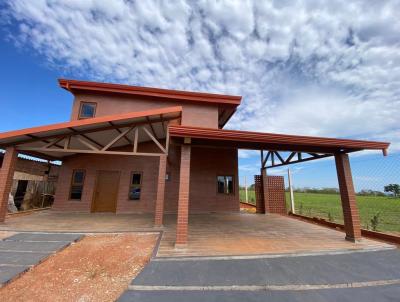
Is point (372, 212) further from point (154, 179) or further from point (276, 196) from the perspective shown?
point (154, 179)

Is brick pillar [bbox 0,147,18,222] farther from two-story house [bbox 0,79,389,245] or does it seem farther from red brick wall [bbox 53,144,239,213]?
red brick wall [bbox 53,144,239,213]

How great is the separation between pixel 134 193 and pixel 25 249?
18.3ft

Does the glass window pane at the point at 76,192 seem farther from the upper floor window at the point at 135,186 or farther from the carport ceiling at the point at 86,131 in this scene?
the upper floor window at the point at 135,186

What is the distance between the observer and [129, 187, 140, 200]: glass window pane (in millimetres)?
10102

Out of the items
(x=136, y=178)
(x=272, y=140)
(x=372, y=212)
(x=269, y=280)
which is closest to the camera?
(x=269, y=280)

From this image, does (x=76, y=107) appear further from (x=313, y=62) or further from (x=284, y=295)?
(x=313, y=62)

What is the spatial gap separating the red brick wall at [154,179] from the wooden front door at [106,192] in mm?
246

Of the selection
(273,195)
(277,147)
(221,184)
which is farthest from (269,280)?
(273,195)

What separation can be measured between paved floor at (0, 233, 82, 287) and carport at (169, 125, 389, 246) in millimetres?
3083

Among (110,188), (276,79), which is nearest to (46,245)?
(110,188)

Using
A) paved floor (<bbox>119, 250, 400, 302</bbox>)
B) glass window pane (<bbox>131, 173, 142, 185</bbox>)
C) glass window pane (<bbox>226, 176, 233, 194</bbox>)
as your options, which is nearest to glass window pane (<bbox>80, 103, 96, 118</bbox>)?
glass window pane (<bbox>131, 173, 142, 185</bbox>)

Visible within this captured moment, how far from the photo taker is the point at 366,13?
Answer: 6145 mm

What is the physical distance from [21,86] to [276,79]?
24.4 m

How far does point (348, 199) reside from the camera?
18.5 feet
